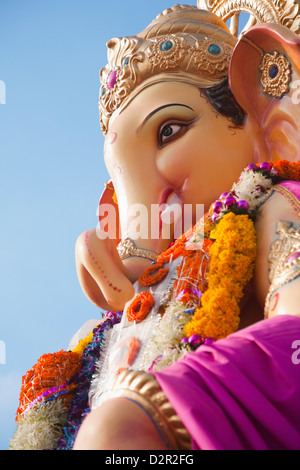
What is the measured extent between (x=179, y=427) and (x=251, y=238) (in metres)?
0.92

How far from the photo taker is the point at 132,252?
2541mm

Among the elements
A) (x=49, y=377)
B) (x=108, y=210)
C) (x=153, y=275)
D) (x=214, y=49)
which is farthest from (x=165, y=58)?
(x=49, y=377)

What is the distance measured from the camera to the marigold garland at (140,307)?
230cm

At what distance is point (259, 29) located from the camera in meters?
2.64

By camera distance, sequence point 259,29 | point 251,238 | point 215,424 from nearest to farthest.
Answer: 1. point 215,424
2. point 251,238
3. point 259,29

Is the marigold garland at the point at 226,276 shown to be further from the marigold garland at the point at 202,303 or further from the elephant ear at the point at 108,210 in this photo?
the elephant ear at the point at 108,210

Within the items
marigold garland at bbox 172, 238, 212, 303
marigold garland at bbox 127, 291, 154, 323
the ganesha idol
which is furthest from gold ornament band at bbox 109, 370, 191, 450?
marigold garland at bbox 127, 291, 154, 323

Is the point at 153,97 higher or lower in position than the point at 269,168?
higher

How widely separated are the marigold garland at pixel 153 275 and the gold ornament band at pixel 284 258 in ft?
1.65

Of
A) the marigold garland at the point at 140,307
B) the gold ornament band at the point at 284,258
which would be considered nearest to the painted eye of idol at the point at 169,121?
the marigold garland at the point at 140,307

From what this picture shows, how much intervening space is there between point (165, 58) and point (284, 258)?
138cm

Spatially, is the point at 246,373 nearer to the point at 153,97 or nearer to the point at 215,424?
the point at 215,424

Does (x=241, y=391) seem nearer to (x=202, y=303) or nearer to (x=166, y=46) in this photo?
(x=202, y=303)

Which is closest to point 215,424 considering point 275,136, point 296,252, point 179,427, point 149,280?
point 179,427
